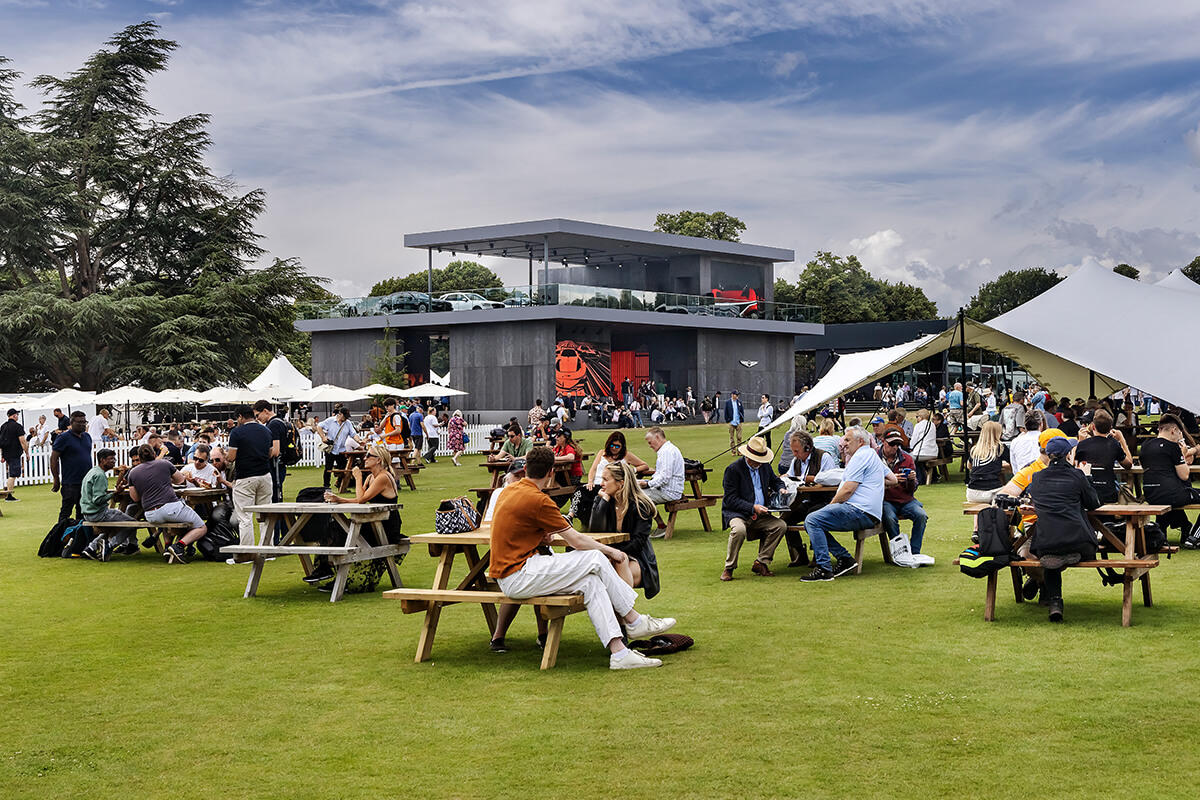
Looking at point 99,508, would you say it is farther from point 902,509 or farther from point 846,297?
point 846,297

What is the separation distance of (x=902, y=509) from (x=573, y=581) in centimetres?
545

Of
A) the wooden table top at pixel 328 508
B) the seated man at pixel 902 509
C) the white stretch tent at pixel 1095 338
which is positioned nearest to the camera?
the wooden table top at pixel 328 508

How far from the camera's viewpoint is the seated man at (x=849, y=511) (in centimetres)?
1062

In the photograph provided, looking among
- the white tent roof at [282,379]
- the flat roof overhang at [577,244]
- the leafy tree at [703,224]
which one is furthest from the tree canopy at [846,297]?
the white tent roof at [282,379]

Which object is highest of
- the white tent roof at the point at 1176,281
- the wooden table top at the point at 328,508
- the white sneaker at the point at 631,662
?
the white tent roof at the point at 1176,281

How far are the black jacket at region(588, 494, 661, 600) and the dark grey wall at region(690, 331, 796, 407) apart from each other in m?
46.2

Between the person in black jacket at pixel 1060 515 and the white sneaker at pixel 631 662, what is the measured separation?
3129 millimetres

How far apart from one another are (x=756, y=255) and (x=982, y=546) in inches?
2089

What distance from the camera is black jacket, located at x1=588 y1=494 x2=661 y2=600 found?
858 centimetres

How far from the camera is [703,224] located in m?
83.8

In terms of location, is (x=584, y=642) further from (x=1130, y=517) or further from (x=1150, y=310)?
(x=1150, y=310)

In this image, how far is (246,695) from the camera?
6.90 metres

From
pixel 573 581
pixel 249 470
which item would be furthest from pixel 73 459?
pixel 573 581

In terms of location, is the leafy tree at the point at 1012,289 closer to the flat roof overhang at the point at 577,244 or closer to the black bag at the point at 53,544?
the flat roof overhang at the point at 577,244
